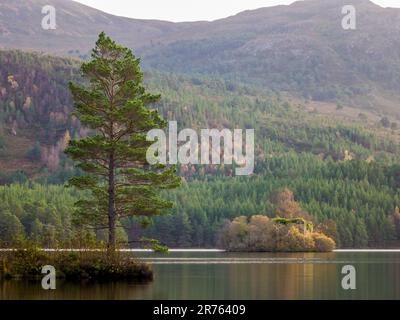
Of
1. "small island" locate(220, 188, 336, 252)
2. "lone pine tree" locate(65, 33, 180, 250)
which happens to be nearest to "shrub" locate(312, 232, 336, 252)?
"small island" locate(220, 188, 336, 252)

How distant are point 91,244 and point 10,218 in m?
110

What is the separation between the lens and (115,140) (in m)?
85.9

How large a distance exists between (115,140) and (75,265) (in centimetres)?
1133

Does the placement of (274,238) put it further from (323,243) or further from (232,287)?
(232,287)

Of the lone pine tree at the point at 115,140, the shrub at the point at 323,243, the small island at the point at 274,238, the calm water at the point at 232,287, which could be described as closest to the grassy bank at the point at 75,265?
the calm water at the point at 232,287

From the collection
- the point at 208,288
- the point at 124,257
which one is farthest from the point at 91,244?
the point at 208,288

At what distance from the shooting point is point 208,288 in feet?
252

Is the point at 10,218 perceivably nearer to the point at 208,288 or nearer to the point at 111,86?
the point at 111,86

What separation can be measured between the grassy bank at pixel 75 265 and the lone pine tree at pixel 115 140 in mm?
4102

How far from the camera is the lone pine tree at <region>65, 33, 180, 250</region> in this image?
84875mm

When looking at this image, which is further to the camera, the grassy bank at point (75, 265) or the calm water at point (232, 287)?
the grassy bank at point (75, 265)

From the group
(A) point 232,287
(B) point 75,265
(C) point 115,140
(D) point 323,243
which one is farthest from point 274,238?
(A) point 232,287

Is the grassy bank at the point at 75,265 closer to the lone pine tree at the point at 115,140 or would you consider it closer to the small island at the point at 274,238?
the lone pine tree at the point at 115,140

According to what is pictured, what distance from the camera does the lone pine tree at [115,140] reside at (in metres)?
84.9
